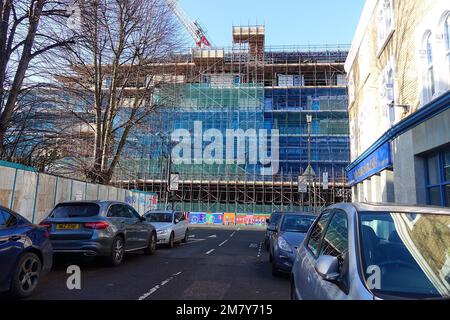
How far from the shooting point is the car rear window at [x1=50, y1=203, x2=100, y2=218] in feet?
32.0

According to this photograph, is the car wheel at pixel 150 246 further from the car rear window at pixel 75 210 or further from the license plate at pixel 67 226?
the license plate at pixel 67 226

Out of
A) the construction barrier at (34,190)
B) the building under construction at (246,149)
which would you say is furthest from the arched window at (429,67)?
the building under construction at (246,149)

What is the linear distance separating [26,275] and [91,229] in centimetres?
313

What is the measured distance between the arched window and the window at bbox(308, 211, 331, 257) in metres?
9.09

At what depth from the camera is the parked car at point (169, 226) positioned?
1502 cm

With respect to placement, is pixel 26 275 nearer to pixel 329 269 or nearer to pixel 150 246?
pixel 329 269

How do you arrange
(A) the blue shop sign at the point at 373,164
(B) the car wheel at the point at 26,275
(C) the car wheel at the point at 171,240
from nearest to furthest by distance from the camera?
(B) the car wheel at the point at 26,275, (C) the car wheel at the point at 171,240, (A) the blue shop sign at the point at 373,164

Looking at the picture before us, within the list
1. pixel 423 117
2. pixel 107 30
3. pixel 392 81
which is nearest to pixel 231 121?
pixel 107 30

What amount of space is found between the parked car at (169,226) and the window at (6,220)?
28.8 feet

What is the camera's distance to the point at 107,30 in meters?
19.5

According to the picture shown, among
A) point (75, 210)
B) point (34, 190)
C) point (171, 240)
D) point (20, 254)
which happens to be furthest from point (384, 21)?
point (20, 254)

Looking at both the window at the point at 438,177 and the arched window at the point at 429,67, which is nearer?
the window at the point at 438,177

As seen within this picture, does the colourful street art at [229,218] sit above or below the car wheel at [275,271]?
above

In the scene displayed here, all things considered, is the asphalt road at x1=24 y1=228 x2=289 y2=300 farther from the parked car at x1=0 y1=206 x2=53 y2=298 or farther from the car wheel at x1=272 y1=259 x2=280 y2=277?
the parked car at x1=0 y1=206 x2=53 y2=298
